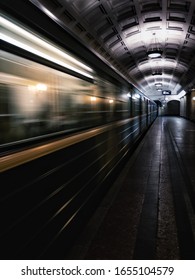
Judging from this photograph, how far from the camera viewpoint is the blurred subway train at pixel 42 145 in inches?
84.7

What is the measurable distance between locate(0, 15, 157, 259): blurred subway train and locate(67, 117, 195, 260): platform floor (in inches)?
12.1

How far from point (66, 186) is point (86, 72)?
5.96ft

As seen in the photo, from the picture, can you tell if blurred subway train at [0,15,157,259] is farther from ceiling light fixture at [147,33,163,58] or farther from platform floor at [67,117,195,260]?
ceiling light fixture at [147,33,163,58]

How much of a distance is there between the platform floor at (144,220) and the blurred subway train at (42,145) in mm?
306

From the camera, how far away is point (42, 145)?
2.58 m

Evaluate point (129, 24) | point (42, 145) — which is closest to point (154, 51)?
point (129, 24)

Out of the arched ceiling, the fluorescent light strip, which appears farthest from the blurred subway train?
the arched ceiling

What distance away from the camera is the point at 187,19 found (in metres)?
11.8

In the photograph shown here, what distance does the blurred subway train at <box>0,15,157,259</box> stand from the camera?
84.7 inches

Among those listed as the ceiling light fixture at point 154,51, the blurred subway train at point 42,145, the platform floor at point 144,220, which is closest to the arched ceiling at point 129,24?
the ceiling light fixture at point 154,51

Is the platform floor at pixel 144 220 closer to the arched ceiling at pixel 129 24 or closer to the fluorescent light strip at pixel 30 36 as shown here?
the fluorescent light strip at pixel 30 36

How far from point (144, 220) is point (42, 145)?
2.20 meters

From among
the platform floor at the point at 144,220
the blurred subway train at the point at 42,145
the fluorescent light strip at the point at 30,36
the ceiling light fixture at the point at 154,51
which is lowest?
the platform floor at the point at 144,220
